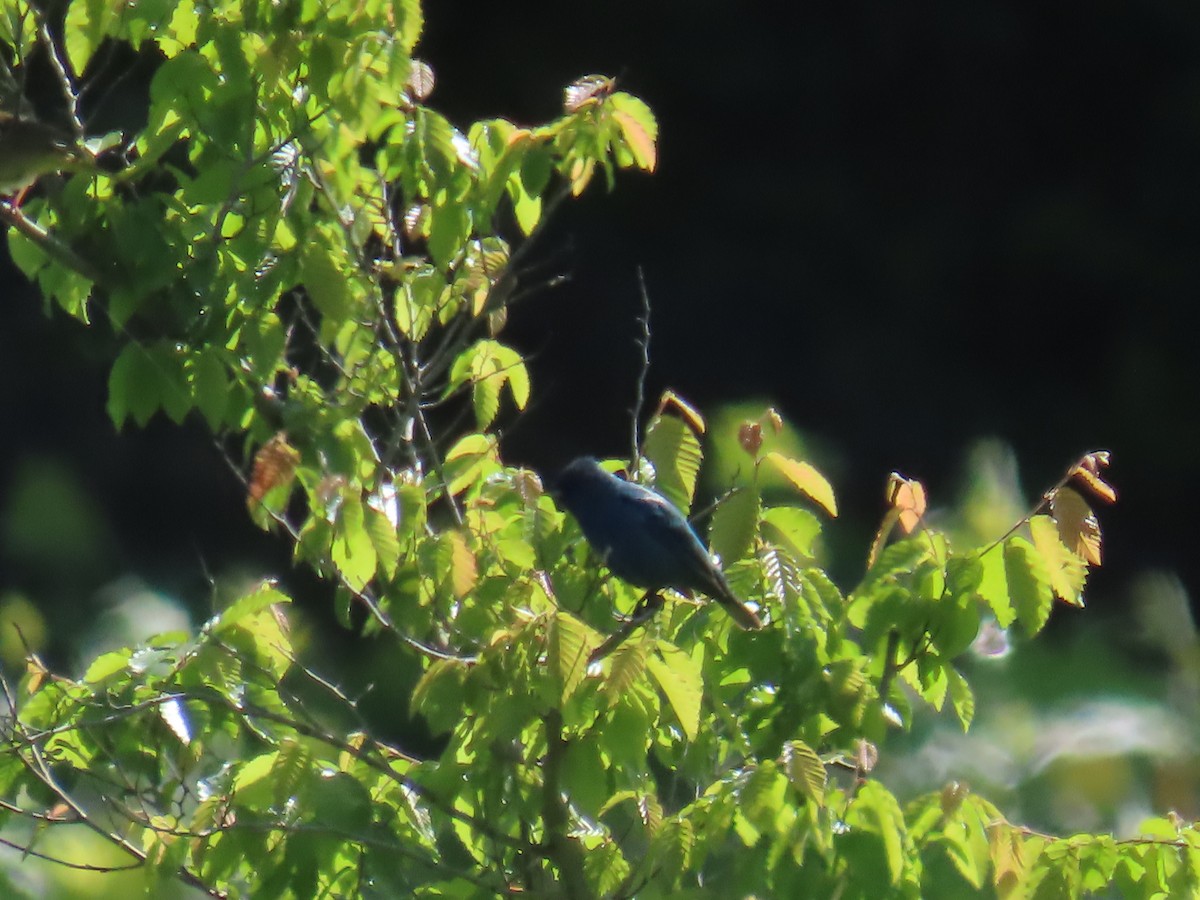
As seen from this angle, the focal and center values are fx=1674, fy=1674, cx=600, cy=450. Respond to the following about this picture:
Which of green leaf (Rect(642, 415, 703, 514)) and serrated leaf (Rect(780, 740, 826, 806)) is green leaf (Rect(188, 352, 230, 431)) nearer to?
green leaf (Rect(642, 415, 703, 514))

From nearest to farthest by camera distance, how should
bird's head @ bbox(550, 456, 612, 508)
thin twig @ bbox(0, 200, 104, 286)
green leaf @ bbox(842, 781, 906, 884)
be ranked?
1. green leaf @ bbox(842, 781, 906, 884)
2. thin twig @ bbox(0, 200, 104, 286)
3. bird's head @ bbox(550, 456, 612, 508)

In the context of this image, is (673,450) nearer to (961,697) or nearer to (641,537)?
(641,537)

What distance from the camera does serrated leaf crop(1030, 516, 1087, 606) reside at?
1.54 m

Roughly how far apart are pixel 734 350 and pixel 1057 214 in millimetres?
1408

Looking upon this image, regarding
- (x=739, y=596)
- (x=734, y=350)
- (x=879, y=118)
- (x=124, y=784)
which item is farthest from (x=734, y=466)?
(x=879, y=118)

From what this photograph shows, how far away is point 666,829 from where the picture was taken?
1511 mm

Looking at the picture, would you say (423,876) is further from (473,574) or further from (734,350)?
(734,350)

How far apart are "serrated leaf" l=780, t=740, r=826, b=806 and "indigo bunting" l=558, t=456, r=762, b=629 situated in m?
0.27

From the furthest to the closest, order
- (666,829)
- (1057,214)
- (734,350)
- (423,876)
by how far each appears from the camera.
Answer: (1057,214), (734,350), (423,876), (666,829)

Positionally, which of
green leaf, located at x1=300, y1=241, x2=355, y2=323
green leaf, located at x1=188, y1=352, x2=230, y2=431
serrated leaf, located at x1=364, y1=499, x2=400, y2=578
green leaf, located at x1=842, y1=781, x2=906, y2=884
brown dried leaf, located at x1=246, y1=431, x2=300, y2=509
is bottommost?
green leaf, located at x1=842, y1=781, x2=906, y2=884

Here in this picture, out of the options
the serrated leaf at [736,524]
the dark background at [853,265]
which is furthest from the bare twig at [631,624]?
the dark background at [853,265]

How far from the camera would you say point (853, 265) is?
5.63 meters

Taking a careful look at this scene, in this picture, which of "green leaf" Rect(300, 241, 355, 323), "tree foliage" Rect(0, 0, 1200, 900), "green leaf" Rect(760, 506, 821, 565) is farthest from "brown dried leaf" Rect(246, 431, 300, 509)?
"green leaf" Rect(760, 506, 821, 565)

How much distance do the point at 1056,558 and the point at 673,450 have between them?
408 millimetres
